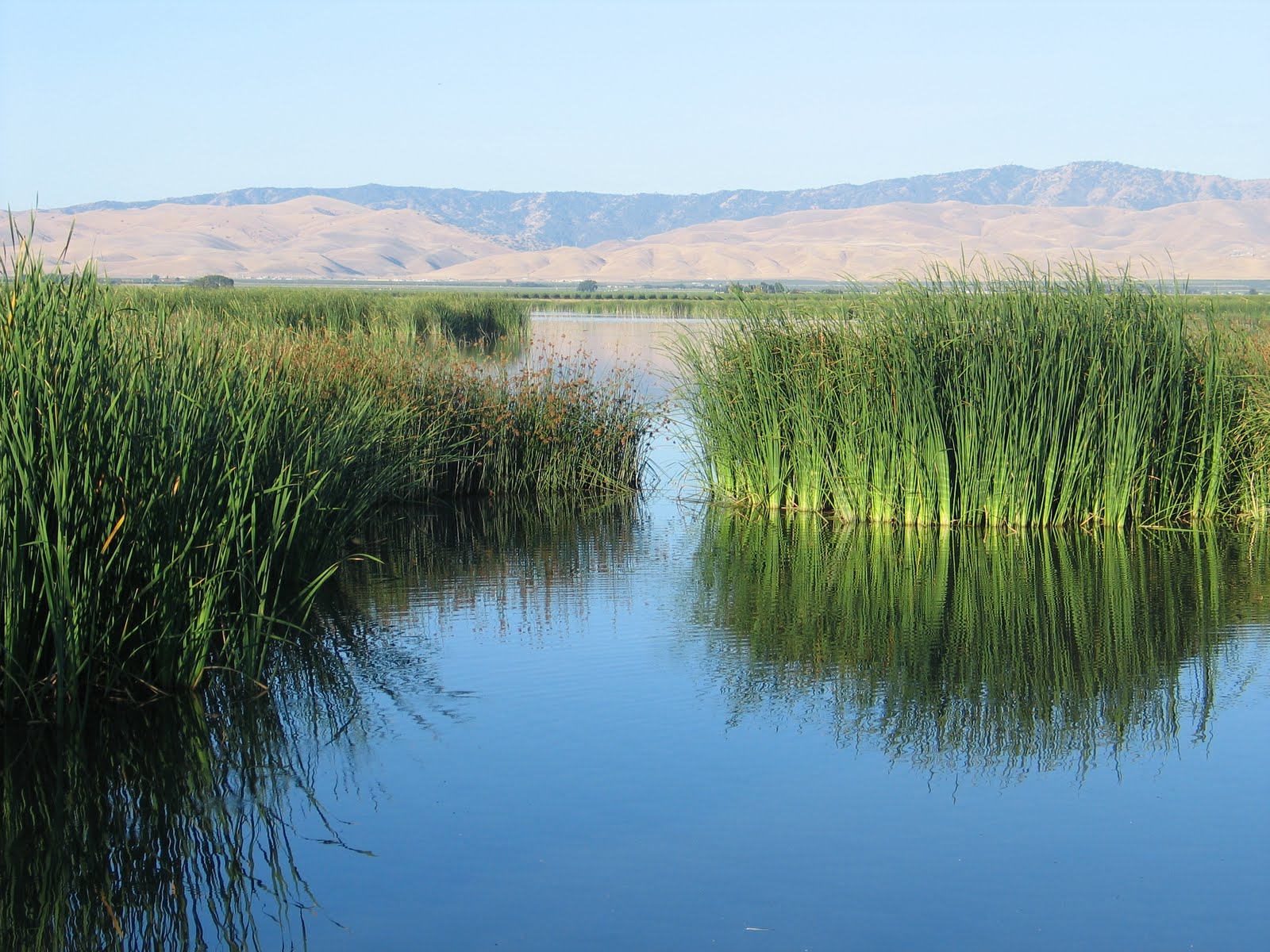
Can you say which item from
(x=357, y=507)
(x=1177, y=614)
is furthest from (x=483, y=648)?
(x=1177, y=614)

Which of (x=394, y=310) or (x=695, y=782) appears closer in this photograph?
(x=695, y=782)

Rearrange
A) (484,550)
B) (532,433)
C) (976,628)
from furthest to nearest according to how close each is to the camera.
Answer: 1. (532,433)
2. (484,550)
3. (976,628)

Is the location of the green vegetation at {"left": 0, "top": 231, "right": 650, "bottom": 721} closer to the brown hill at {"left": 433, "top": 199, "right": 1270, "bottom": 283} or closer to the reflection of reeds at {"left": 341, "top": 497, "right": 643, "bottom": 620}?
the reflection of reeds at {"left": 341, "top": 497, "right": 643, "bottom": 620}

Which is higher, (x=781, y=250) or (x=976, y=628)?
(x=781, y=250)

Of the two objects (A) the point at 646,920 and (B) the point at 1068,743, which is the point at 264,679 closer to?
(A) the point at 646,920

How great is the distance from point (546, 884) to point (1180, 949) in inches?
79.7

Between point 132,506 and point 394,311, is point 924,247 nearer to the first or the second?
point 394,311

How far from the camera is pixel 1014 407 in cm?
1108

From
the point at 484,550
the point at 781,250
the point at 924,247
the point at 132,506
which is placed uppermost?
the point at 781,250

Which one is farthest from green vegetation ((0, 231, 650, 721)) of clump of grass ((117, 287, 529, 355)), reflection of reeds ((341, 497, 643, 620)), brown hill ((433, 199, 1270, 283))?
brown hill ((433, 199, 1270, 283))

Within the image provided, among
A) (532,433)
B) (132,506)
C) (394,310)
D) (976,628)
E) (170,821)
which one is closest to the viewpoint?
(170,821)

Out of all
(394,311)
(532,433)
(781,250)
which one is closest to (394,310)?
(394,311)

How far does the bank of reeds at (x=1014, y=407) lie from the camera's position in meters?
11.2

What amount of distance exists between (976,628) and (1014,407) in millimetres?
3330
